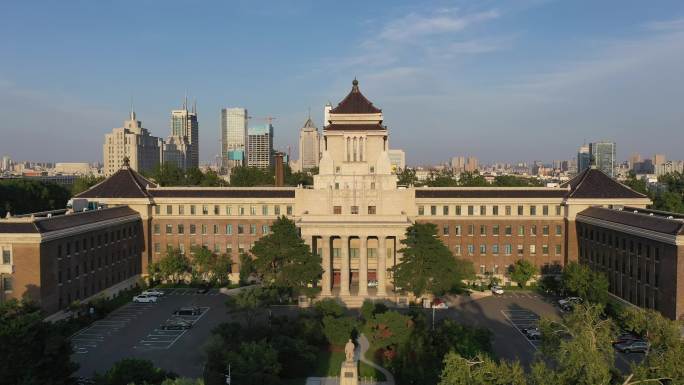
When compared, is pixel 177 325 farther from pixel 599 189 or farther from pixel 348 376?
pixel 599 189

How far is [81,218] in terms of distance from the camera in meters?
66.9

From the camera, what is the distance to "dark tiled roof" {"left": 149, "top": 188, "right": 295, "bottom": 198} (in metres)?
82.9

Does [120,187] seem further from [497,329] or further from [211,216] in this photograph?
[497,329]

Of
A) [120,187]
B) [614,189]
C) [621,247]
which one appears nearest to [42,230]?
[120,187]

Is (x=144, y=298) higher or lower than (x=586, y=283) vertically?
lower

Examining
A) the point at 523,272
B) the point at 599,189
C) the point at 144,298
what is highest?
the point at 599,189

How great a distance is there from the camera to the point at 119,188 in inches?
3260

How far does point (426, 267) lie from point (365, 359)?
1786cm

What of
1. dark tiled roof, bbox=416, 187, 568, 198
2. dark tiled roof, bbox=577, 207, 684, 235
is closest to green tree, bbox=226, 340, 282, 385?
dark tiled roof, bbox=577, 207, 684, 235

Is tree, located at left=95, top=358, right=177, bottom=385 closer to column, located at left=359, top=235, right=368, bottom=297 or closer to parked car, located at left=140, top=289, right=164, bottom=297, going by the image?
parked car, located at left=140, top=289, right=164, bottom=297

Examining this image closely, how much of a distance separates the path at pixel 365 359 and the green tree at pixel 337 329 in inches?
67.8

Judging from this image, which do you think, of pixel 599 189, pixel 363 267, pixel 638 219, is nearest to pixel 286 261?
pixel 363 267

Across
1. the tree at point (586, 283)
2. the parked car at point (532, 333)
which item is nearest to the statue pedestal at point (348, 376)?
the parked car at point (532, 333)

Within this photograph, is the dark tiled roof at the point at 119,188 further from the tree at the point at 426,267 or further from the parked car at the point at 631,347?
the parked car at the point at 631,347
